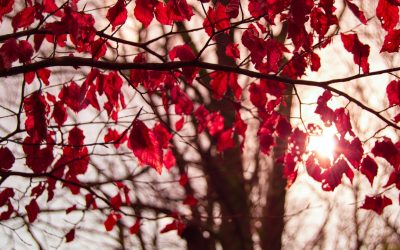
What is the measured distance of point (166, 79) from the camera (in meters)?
3.76

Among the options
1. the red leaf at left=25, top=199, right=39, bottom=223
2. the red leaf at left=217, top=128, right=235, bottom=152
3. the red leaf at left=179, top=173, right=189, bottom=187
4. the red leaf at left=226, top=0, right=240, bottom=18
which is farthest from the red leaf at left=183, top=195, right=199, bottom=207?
the red leaf at left=226, top=0, right=240, bottom=18

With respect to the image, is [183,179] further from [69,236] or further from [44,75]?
[44,75]

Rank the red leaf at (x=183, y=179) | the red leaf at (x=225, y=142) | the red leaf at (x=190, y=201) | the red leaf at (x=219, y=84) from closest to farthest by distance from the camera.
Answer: the red leaf at (x=219, y=84) < the red leaf at (x=225, y=142) < the red leaf at (x=183, y=179) < the red leaf at (x=190, y=201)

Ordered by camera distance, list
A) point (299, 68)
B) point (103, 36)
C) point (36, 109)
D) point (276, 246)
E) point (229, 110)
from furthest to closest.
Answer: point (276, 246)
point (229, 110)
point (299, 68)
point (103, 36)
point (36, 109)

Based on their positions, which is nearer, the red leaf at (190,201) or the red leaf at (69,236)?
the red leaf at (69,236)

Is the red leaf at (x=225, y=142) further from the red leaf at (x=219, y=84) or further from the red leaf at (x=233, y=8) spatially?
the red leaf at (x=233, y=8)

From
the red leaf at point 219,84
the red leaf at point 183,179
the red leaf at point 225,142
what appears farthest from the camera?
the red leaf at point 183,179

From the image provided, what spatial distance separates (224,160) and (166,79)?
2.65 meters

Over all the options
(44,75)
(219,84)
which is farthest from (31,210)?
(219,84)

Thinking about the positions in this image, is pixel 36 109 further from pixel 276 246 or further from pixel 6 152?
pixel 276 246

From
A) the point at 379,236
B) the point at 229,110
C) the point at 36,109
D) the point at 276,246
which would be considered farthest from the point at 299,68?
the point at 379,236

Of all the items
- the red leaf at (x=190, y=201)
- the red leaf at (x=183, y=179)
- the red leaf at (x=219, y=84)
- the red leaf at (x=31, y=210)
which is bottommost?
the red leaf at (x=31, y=210)

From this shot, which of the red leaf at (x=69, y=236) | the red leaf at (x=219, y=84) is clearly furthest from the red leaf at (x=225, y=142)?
the red leaf at (x=69, y=236)

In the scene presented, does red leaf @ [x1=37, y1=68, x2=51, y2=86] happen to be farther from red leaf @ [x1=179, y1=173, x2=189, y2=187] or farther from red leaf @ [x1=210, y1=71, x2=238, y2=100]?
red leaf @ [x1=179, y1=173, x2=189, y2=187]
